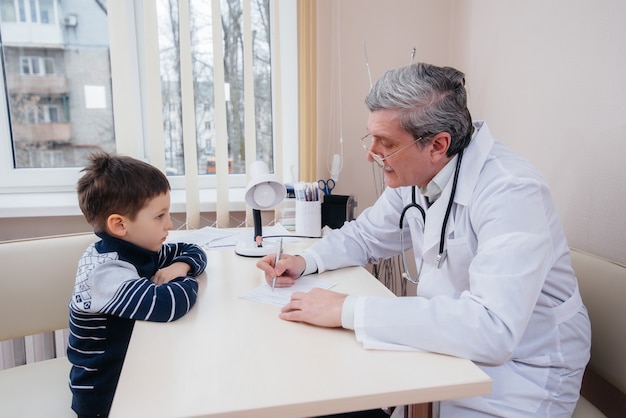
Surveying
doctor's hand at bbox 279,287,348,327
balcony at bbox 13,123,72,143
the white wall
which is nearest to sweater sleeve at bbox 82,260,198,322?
doctor's hand at bbox 279,287,348,327

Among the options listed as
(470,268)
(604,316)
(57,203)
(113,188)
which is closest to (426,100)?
(470,268)

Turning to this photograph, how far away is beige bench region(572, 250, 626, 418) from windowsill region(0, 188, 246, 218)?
1.32 meters

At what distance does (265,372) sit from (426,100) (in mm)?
638

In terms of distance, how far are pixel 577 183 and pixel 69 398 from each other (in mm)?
1513

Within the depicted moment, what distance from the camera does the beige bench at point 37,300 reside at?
115 cm

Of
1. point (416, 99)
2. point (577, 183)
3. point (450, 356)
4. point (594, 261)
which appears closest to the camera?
point (450, 356)

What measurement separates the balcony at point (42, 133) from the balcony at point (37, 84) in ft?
0.46

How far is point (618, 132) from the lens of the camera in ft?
3.77

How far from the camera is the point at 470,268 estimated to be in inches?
32.7

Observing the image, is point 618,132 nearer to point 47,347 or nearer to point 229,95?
point 229,95

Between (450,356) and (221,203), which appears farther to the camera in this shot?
(221,203)

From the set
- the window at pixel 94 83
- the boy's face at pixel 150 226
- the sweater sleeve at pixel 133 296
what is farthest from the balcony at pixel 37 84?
the sweater sleeve at pixel 133 296

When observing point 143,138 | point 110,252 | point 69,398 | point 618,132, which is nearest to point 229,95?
point 143,138

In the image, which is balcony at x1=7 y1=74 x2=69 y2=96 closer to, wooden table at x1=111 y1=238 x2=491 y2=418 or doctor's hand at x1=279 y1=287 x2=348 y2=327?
wooden table at x1=111 y1=238 x2=491 y2=418
